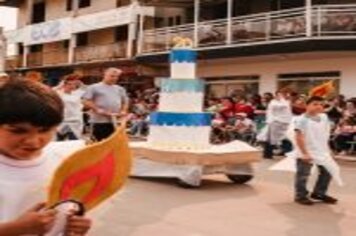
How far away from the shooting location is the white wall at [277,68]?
2447cm

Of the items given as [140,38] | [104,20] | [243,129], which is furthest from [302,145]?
[104,20]

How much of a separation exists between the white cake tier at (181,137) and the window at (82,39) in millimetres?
Answer: 30595

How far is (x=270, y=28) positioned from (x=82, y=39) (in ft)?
57.5

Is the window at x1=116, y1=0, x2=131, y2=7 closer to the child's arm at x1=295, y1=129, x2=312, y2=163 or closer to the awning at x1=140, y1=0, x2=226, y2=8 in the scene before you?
the awning at x1=140, y1=0, x2=226, y2=8

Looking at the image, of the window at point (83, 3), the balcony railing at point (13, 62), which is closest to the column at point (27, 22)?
the balcony railing at point (13, 62)

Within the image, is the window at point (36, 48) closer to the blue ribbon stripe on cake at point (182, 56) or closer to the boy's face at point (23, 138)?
the blue ribbon stripe on cake at point (182, 56)

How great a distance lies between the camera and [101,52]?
3738 cm

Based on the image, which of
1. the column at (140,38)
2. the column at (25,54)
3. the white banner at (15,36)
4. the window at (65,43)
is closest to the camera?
the column at (140,38)

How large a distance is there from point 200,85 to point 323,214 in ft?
11.8

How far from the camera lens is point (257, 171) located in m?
13.4

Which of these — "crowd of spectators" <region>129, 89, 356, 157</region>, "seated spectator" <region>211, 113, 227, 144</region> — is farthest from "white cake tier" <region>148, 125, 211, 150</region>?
"seated spectator" <region>211, 113, 227, 144</region>

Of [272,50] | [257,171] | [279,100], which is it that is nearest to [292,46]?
[272,50]

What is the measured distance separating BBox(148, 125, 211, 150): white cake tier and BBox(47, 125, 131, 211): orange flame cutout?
882 centimetres

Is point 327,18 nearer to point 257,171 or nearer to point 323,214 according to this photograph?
point 257,171
